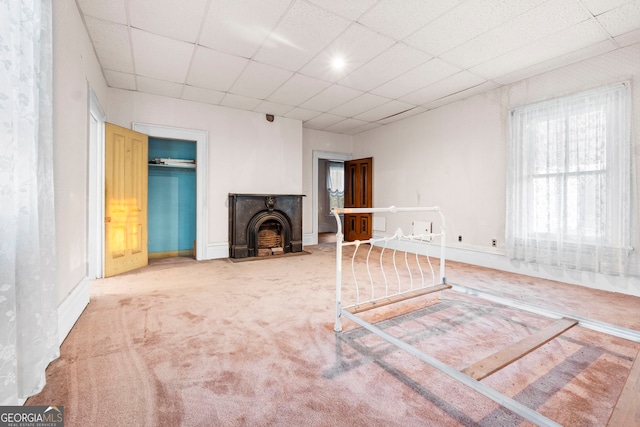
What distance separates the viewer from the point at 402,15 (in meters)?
2.53

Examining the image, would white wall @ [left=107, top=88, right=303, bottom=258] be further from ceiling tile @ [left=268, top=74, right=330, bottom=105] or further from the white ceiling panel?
the white ceiling panel

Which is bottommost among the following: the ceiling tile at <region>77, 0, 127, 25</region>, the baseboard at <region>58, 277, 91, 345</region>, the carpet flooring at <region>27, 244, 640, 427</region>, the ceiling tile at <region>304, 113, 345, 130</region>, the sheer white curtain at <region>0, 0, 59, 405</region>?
the carpet flooring at <region>27, 244, 640, 427</region>

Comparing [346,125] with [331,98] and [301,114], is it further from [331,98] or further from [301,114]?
[331,98]

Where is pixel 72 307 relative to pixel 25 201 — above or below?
below

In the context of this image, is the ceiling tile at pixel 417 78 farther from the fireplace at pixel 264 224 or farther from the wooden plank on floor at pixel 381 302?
the wooden plank on floor at pixel 381 302

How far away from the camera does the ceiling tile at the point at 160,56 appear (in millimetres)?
2926

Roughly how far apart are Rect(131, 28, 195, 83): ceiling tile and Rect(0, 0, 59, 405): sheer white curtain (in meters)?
1.56

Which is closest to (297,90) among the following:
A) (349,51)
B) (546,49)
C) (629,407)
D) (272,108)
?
(272,108)

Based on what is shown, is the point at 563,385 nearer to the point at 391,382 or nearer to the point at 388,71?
the point at 391,382

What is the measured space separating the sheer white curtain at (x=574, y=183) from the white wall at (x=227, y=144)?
3.74 m

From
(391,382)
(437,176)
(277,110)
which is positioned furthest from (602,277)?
(277,110)

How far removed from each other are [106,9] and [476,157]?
4.87 meters

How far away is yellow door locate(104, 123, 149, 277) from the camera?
3.61 m

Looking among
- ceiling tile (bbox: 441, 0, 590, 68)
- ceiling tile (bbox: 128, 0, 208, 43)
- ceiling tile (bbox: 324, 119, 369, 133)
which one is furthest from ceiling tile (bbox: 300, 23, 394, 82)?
ceiling tile (bbox: 324, 119, 369, 133)
